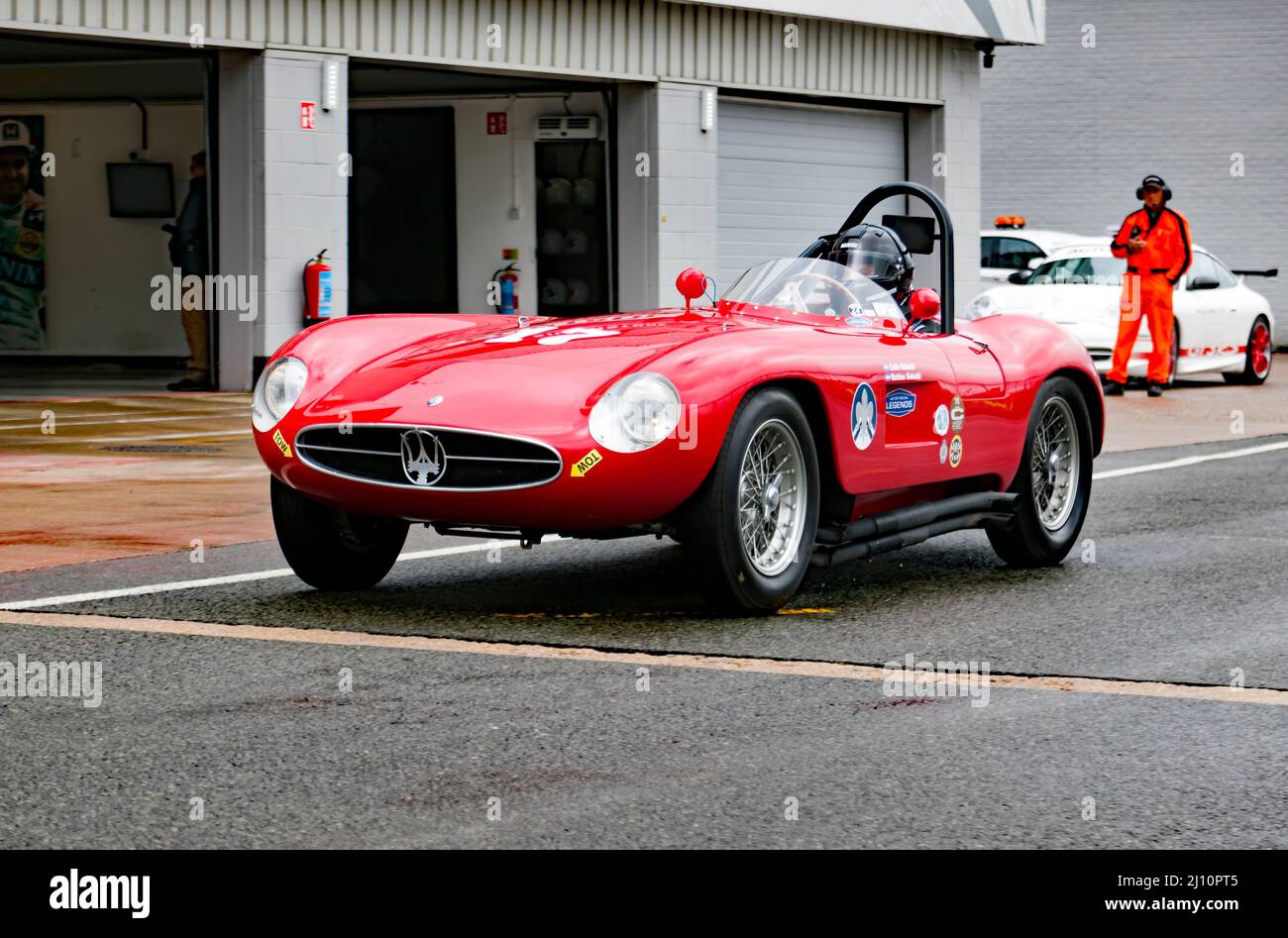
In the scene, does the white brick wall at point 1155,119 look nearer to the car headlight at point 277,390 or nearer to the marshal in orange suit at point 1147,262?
the marshal in orange suit at point 1147,262

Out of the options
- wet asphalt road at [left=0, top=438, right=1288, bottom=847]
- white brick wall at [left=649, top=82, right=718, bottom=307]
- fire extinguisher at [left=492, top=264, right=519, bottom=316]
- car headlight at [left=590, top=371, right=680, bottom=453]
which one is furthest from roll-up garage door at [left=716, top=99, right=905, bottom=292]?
car headlight at [left=590, top=371, right=680, bottom=453]

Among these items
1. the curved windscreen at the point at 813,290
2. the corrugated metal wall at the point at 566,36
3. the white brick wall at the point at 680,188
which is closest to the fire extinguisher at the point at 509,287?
the white brick wall at the point at 680,188

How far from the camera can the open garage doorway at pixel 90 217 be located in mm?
23422

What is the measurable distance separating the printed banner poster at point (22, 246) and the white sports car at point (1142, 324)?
35.5ft

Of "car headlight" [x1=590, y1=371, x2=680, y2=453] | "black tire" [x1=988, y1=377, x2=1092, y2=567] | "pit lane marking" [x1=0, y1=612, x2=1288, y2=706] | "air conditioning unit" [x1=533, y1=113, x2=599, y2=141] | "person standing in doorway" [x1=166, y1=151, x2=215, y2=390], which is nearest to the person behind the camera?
"pit lane marking" [x1=0, y1=612, x2=1288, y2=706]

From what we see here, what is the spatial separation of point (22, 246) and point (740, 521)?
62.7 feet

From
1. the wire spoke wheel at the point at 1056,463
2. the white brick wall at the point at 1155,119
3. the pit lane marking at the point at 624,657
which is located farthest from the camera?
the white brick wall at the point at 1155,119

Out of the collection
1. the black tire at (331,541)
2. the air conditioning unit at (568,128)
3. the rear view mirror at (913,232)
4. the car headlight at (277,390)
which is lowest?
the black tire at (331,541)

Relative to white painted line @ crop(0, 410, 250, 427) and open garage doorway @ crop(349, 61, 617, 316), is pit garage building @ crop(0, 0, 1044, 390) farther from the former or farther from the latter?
white painted line @ crop(0, 410, 250, 427)

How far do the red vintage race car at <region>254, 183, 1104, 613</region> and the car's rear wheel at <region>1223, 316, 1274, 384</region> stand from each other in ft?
45.5

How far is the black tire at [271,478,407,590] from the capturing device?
6984 millimetres

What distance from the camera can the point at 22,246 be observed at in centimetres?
2381
